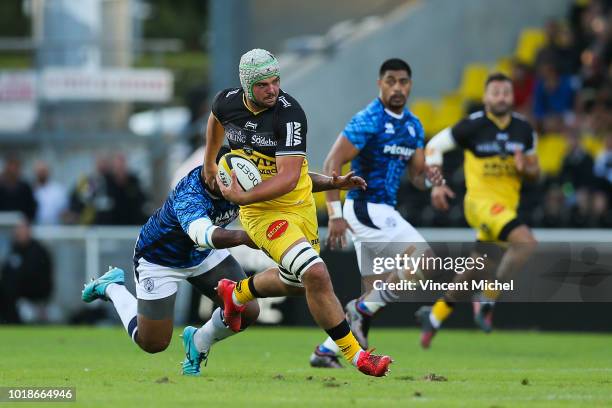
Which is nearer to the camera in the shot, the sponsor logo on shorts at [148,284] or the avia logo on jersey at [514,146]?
the sponsor logo on shorts at [148,284]

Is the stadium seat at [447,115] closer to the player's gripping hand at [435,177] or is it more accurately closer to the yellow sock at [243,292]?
the player's gripping hand at [435,177]

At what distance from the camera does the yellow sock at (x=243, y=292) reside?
1013 centimetres

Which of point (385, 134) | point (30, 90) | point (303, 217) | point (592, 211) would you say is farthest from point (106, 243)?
point (303, 217)

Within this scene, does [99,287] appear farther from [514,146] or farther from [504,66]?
[504,66]

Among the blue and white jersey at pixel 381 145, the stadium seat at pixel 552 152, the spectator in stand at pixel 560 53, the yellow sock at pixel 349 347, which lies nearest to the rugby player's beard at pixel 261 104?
the yellow sock at pixel 349 347

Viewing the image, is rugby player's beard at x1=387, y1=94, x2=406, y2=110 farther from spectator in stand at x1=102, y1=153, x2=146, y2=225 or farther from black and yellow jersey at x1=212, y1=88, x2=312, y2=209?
spectator in stand at x1=102, y1=153, x2=146, y2=225

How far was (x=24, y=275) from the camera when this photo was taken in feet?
63.8

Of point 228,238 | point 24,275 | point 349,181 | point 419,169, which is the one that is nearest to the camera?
point 228,238

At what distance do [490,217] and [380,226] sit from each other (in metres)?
Answer: 2.27

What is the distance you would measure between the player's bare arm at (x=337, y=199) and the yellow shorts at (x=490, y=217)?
254cm

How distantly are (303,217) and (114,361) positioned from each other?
3218 mm

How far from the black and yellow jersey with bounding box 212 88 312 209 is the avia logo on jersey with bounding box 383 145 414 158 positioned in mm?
2263

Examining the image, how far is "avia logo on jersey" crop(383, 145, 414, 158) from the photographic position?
12.3 m

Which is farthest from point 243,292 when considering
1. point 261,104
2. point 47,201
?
point 47,201
